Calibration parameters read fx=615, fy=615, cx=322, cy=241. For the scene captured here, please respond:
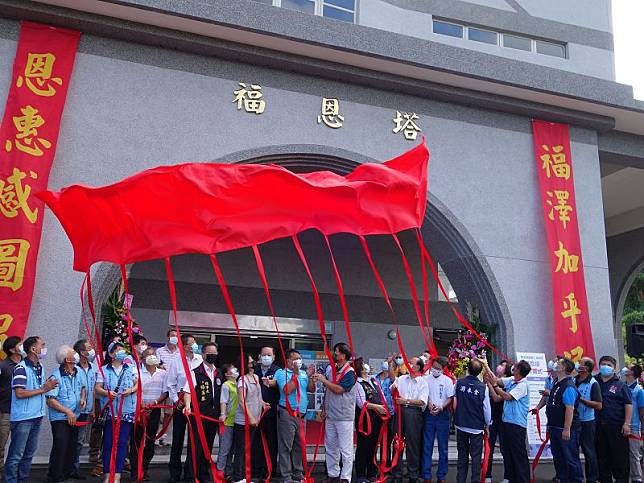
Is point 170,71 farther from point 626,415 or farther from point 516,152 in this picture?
point 626,415

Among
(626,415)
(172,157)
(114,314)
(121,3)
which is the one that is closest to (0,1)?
(121,3)

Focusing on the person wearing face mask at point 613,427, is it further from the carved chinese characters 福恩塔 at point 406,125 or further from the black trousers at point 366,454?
the carved chinese characters 福恩塔 at point 406,125

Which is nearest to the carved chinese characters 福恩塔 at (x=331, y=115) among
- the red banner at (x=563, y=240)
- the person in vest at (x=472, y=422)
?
the red banner at (x=563, y=240)

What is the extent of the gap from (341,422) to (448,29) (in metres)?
9.22

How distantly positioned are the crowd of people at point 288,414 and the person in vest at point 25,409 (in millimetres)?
10

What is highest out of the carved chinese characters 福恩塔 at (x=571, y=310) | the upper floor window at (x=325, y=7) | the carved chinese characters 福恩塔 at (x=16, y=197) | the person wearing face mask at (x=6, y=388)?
the upper floor window at (x=325, y=7)

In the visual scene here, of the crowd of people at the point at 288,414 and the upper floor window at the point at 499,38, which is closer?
the crowd of people at the point at 288,414

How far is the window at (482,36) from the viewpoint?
1302cm

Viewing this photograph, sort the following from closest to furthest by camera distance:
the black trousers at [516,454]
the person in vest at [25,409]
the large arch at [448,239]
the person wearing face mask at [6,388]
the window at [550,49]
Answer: the person in vest at [25,409] → the person wearing face mask at [6,388] → the black trousers at [516,454] → the large arch at [448,239] → the window at [550,49]

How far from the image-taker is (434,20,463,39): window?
504 inches

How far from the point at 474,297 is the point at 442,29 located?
229 inches

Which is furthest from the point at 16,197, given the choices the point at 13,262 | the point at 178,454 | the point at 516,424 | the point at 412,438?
the point at 516,424

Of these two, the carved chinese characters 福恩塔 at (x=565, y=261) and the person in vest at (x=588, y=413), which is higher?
the carved chinese characters 福恩塔 at (x=565, y=261)

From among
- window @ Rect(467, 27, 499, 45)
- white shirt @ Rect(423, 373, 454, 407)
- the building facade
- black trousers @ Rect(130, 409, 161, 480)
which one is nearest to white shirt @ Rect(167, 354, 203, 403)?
black trousers @ Rect(130, 409, 161, 480)
